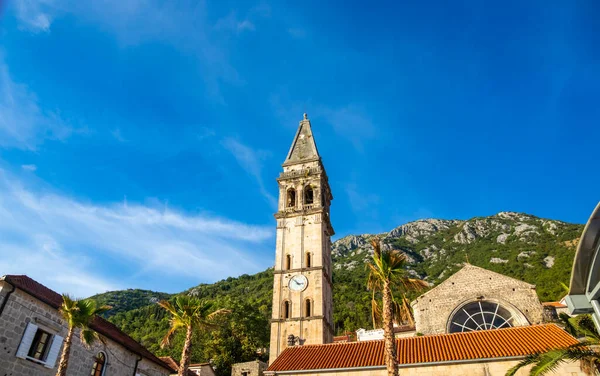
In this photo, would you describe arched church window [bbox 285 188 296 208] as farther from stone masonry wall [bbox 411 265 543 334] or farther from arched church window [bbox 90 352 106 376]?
arched church window [bbox 90 352 106 376]

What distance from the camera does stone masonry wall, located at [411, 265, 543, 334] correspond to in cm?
2816

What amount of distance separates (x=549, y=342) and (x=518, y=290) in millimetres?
10458

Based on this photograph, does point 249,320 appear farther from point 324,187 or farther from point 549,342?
point 549,342

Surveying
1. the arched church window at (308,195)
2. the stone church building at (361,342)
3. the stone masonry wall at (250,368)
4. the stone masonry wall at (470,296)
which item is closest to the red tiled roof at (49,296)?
the stone church building at (361,342)

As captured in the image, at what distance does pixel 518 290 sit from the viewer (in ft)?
94.2

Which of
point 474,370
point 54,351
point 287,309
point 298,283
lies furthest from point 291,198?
point 54,351

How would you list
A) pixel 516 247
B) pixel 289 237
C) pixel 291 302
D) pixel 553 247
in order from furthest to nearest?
pixel 516 247 < pixel 553 247 < pixel 289 237 < pixel 291 302

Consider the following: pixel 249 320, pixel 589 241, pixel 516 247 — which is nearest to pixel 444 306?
pixel 249 320

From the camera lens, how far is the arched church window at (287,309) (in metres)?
31.9

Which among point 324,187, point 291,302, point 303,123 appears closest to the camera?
point 291,302

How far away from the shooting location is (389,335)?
14625 mm

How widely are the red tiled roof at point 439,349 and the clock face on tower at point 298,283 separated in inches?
345

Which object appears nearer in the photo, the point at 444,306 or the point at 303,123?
the point at 444,306

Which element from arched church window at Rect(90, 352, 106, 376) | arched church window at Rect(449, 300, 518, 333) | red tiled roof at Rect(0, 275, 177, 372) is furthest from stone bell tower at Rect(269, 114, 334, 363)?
arched church window at Rect(90, 352, 106, 376)
